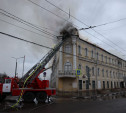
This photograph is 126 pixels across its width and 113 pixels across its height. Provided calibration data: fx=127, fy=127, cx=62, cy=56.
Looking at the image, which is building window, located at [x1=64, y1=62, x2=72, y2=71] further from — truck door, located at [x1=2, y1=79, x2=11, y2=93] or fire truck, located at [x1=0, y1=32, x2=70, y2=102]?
truck door, located at [x1=2, y1=79, x2=11, y2=93]

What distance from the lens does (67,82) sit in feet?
77.0

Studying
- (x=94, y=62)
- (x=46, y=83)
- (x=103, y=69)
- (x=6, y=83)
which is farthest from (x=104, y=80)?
(x=6, y=83)

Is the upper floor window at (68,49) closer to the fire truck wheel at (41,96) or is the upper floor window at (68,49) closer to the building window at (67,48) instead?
the building window at (67,48)

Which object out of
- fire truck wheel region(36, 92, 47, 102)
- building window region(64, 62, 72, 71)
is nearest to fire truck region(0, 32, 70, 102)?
fire truck wheel region(36, 92, 47, 102)

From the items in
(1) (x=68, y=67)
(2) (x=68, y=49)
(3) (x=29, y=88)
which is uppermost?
(2) (x=68, y=49)

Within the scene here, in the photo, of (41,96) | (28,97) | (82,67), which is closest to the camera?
(28,97)

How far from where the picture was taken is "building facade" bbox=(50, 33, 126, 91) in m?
23.4

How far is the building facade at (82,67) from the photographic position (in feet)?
76.6

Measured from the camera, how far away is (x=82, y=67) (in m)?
26.3

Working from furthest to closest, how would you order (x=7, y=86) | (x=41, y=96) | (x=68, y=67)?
(x=68, y=67), (x=41, y=96), (x=7, y=86)

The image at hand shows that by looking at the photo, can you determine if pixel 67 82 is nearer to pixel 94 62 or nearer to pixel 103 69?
pixel 94 62

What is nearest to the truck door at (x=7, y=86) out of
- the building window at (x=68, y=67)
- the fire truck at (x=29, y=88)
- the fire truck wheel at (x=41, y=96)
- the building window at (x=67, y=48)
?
the fire truck at (x=29, y=88)

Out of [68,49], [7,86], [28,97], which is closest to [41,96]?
[28,97]

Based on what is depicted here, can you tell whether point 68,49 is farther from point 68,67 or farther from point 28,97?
point 28,97
